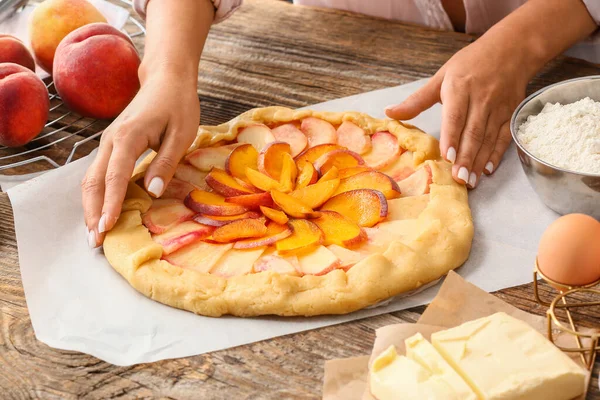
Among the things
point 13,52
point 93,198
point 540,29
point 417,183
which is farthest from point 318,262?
point 13,52

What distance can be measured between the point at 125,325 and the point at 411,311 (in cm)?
65

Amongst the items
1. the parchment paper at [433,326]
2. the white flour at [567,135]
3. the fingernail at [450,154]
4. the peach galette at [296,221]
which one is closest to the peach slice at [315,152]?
the peach galette at [296,221]

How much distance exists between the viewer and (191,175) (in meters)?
2.01

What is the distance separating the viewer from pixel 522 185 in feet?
6.31

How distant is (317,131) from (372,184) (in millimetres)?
341

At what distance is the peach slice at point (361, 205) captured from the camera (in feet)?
5.80

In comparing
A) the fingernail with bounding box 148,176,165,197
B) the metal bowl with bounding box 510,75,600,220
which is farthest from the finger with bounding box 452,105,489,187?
the fingernail with bounding box 148,176,165,197

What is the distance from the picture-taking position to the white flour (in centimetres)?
168

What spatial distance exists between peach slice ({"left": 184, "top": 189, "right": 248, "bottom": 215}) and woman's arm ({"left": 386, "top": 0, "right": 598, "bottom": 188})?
0.57 meters

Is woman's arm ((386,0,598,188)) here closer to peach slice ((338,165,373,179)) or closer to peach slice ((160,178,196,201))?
peach slice ((338,165,373,179))

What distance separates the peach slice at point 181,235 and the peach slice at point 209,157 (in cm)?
25

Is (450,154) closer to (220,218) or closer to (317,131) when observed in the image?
(317,131)

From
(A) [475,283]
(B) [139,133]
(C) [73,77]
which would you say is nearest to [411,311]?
(A) [475,283]

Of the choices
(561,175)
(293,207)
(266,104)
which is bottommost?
(266,104)
